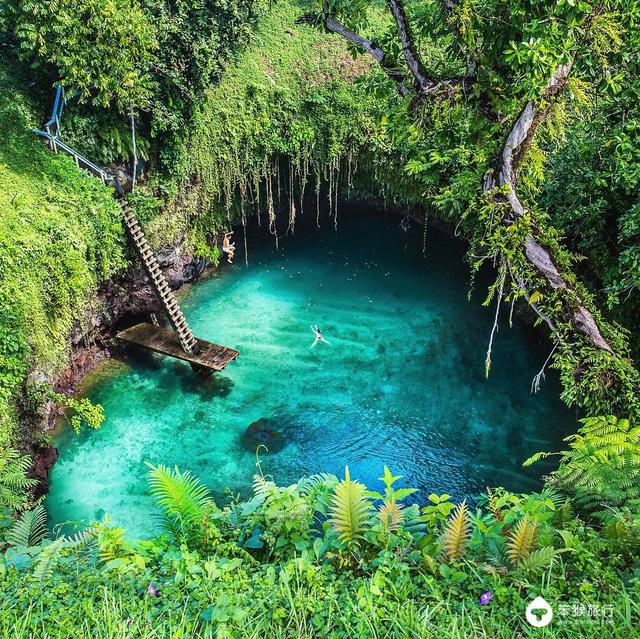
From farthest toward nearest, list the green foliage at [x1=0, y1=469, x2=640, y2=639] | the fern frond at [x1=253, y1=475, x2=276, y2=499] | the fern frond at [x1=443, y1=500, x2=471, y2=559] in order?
the fern frond at [x1=253, y1=475, x2=276, y2=499], the fern frond at [x1=443, y1=500, x2=471, y2=559], the green foliage at [x1=0, y1=469, x2=640, y2=639]

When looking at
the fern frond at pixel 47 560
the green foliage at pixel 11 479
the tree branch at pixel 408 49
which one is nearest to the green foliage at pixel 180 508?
the fern frond at pixel 47 560

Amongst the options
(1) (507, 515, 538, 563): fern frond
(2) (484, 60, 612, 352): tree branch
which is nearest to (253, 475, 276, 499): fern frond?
(1) (507, 515, 538, 563): fern frond

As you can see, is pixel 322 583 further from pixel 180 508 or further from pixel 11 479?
pixel 11 479

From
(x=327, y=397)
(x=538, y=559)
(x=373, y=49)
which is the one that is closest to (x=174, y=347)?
(x=327, y=397)

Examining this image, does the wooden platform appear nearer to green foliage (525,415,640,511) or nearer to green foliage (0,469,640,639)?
green foliage (0,469,640,639)

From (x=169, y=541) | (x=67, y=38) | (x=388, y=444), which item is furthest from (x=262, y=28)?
(x=169, y=541)

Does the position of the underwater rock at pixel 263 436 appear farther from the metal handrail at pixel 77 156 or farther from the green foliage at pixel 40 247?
the metal handrail at pixel 77 156
